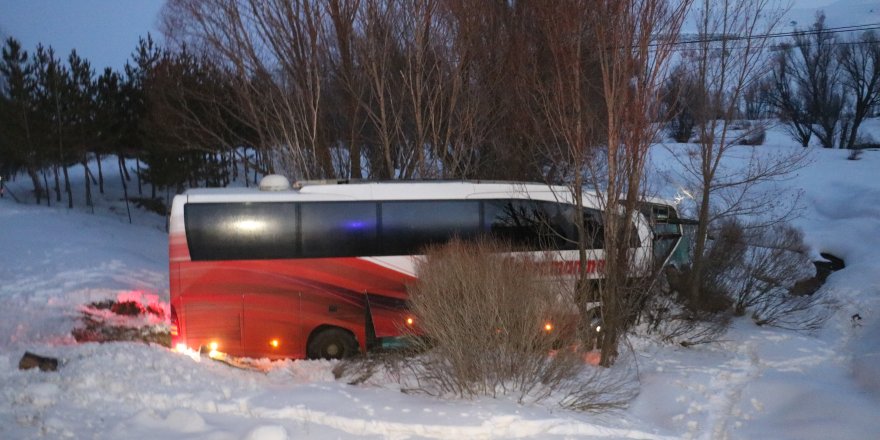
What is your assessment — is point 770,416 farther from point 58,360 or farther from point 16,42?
point 16,42

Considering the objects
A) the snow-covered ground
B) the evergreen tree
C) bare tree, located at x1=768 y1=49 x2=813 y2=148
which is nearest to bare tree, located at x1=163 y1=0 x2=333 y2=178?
the snow-covered ground

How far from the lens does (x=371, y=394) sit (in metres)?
8.13

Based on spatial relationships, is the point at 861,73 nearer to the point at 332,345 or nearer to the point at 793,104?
the point at 793,104

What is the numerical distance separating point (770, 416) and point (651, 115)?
14.6 ft

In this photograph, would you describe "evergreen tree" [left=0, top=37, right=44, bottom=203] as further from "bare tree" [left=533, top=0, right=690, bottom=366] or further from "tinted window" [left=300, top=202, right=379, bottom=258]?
"bare tree" [left=533, top=0, right=690, bottom=366]

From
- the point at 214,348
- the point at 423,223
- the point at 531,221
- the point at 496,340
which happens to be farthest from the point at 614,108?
the point at 214,348

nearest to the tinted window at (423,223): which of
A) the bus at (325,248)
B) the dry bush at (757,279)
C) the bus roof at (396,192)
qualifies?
the bus at (325,248)

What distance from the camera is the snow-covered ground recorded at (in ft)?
22.1

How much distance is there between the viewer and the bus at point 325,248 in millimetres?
10828

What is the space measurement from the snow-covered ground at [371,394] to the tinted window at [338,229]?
1.87 m

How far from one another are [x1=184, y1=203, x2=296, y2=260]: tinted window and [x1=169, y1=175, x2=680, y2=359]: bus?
0.02 metres

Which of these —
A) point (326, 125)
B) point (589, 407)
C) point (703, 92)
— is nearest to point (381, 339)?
point (589, 407)

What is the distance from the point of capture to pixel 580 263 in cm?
1080

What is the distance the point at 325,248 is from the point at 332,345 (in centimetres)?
166
